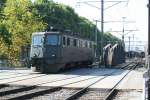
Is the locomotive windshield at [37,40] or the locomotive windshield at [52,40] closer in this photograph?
the locomotive windshield at [52,40]

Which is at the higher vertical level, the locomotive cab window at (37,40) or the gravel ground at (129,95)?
the locomotive cab window at (37,40)

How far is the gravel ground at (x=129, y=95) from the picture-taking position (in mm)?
16562

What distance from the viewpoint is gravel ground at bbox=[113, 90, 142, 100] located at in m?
16.6

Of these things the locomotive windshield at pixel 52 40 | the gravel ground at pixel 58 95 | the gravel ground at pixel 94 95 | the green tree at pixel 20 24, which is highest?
the green tree at pixel 20 24

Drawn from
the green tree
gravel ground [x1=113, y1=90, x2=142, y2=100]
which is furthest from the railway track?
the green tree

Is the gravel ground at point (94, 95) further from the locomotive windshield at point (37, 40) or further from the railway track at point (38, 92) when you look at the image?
the locomotive windshield at point (37, 40)

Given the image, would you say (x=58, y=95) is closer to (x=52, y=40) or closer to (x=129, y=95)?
(x=129, y=95)

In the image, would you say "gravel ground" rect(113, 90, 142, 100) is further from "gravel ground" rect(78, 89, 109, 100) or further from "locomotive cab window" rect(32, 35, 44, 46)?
"locomotive cab window" rect(32, 35, 44, 46)

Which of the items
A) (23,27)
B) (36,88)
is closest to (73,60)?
(36,88)

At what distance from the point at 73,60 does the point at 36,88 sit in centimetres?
1520

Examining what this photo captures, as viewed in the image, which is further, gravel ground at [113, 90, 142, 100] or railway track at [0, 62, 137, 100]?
gravel ground at [113, 90, 142, 100]

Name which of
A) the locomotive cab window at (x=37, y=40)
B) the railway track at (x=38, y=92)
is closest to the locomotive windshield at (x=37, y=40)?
the locomotive cab window at (x=37, y=40)

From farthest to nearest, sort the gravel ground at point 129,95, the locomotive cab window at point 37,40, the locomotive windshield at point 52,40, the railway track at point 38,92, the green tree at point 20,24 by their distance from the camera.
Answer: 1. the green tree at point 20,24
2. the locomotive cab window at point 37,40
3. the locomotive windshield at point 52,40
4. the gravel ground at point 129,95
5. the railway track at point 38,92

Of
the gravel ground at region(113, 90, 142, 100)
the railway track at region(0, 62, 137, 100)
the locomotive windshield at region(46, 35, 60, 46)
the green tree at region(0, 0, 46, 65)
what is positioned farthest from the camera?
the green tree at region(0, 0, 46, 65)
